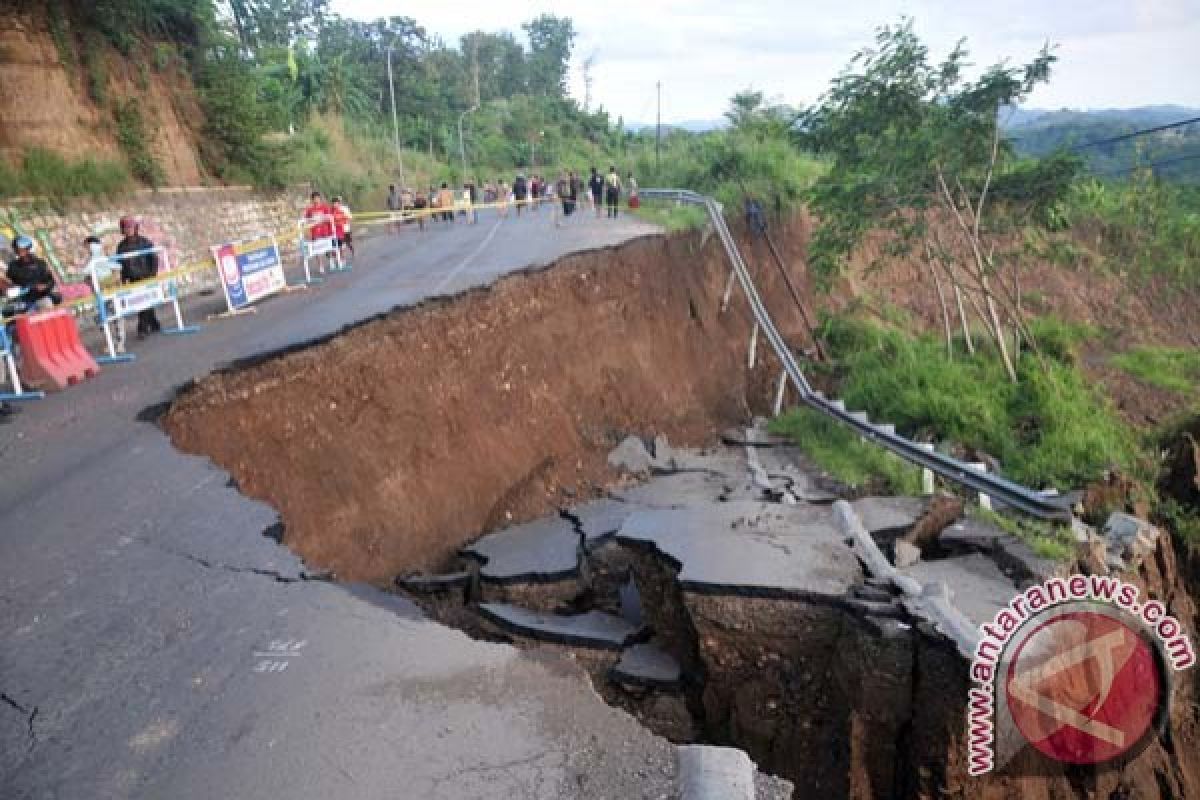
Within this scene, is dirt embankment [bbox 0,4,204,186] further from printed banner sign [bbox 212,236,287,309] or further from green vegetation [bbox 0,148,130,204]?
printed banner sign [bbox 212,236,287,309]

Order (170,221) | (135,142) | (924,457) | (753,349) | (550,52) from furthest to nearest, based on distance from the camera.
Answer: (550,52), (170,221), (753,349), (135,142), (924,457)

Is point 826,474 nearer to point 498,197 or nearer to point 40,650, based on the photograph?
point 40,650

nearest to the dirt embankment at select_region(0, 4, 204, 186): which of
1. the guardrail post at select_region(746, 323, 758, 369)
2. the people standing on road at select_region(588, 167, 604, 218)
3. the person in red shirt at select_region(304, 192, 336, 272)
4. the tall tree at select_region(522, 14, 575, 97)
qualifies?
the person in red shirt at select_region(304, 192, 336, 272)

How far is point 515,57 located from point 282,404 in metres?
74.7

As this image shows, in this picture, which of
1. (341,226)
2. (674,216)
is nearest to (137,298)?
(341,226)

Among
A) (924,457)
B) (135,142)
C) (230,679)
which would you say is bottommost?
(924,457)

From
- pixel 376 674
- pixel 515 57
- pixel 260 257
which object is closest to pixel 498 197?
pixel 260 257

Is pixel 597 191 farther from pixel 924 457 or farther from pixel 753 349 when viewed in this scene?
Result: pixel 924 457

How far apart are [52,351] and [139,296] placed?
1949 mm

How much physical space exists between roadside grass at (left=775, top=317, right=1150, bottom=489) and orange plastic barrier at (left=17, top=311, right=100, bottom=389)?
9.08 meters

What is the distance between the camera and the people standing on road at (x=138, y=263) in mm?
10461

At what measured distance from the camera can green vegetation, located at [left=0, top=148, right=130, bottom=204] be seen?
41.0 ft

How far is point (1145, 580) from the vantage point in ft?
23.9

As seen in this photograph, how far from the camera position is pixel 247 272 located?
12.0 m
